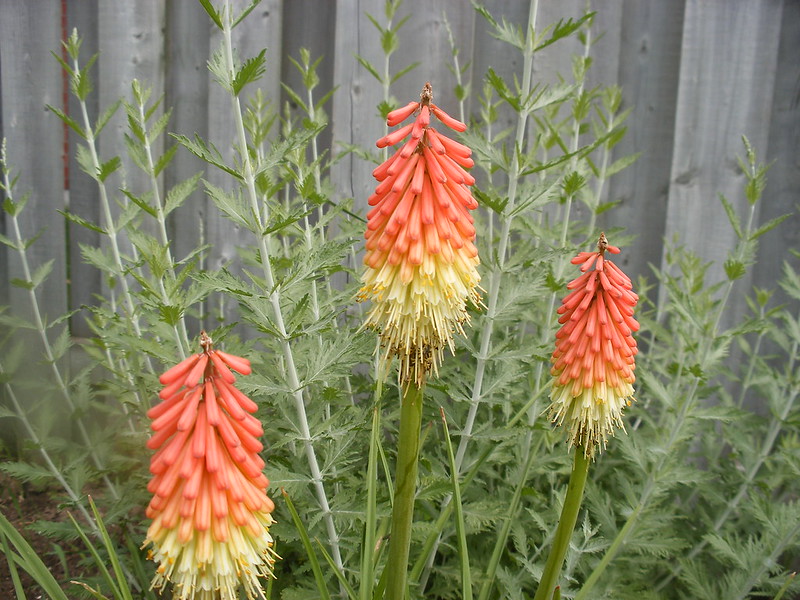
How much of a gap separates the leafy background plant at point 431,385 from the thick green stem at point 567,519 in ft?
0.60

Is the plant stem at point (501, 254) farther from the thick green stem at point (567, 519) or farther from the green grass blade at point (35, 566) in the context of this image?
the green grass blade at point (35, 566)

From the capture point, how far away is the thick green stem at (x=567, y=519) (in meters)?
1.51

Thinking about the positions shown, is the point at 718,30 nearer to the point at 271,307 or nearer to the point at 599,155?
the point at 599,155

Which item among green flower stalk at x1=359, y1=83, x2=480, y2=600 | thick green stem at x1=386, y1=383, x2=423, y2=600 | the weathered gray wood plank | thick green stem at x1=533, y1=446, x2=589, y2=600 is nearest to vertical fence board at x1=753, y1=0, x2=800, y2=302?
thick green stem at x1=533, y1=446, x2=589, y2=600

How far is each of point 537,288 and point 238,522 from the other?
1311mm

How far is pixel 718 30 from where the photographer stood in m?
3.46

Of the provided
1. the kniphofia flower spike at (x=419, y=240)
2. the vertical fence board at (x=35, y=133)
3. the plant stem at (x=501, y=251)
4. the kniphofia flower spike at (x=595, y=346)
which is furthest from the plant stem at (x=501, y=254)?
the vertical fence board at (x=35, y=133)

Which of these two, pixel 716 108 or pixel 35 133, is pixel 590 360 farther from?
pixel 35 133

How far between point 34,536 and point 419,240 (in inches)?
109

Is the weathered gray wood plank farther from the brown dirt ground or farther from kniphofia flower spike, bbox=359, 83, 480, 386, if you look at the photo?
kniphofia flower spike, bbox=359, 83, 480, 386

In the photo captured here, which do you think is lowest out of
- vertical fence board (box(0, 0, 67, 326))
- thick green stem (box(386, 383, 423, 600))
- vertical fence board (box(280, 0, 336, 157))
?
thick green stem (box(386, 383, 423, 600))

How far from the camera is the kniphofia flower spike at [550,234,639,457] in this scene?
5.06ft

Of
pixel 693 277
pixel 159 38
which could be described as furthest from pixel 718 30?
pixel 159 38

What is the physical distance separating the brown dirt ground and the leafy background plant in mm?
128
